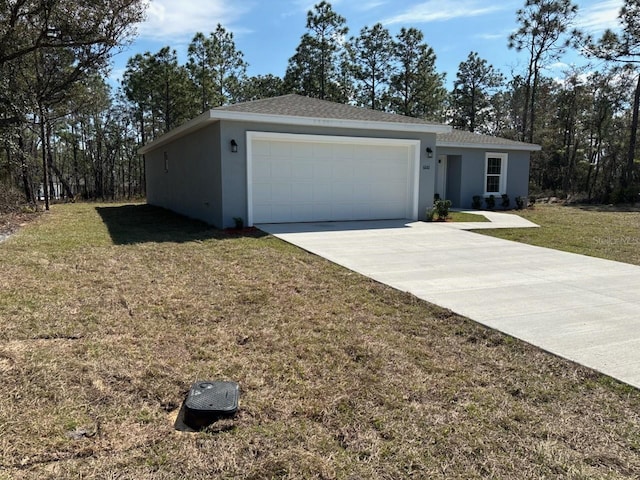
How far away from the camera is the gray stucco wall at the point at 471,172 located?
1695cm

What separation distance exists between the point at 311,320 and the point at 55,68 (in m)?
18.4

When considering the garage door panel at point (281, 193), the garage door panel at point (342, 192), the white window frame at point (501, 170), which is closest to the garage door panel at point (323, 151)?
the garage door panel at point (342, 192)

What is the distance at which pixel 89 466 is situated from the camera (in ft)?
7.08

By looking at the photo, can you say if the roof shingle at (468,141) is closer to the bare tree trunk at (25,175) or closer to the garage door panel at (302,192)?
the garage door panel at (302,192)

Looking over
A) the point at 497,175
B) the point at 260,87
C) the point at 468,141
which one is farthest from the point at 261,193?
the point at 260,87

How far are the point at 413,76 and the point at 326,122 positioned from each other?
65.6ft

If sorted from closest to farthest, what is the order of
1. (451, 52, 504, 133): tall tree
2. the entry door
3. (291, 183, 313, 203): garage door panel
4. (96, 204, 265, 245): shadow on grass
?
(96, 204, 265, 245): shadow on grass < (291, 183, 313, 203): garage door panel < the entry door < (451, 52, 504, 133): tall tree

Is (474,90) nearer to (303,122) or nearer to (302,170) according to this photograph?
(302,170)

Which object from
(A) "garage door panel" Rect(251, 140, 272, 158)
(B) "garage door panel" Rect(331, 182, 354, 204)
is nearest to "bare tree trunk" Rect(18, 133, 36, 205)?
(A) "garage door panel" Rect(251, 140, 272, 158)

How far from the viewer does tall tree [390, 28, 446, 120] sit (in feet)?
93.0

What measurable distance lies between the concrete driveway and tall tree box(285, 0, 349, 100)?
20.2 metres

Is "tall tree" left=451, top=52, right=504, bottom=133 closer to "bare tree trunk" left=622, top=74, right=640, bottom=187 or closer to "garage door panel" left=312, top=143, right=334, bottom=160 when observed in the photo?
"bare tree trunk" left=622, top=74, right=640, bottom=187

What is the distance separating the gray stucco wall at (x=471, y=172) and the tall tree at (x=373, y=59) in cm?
1345

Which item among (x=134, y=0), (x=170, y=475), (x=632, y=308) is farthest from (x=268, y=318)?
(x=134, y=0)
